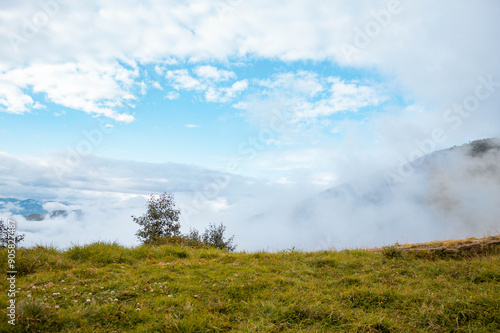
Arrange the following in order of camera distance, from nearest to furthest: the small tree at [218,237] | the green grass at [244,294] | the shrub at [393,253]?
the green grass at [244,294] < the shrub at [393,253] < the small tree at [218,237]

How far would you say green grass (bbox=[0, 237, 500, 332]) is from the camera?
5.70 metres

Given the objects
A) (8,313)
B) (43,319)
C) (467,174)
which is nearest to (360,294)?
(43,319)

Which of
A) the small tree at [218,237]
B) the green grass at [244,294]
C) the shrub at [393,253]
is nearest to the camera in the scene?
the green grass at [244,294]

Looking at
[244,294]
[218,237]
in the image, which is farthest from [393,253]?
[218,237]

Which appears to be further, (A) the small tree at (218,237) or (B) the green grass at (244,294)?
(A) the small tree at (218,237)

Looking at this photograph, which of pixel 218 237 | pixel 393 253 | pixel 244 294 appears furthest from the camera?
pixel 218 237

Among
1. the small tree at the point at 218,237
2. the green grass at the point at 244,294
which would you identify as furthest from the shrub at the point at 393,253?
the small tree at the point at 218,237

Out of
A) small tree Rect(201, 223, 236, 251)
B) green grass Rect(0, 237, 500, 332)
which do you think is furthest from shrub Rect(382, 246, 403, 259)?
small tree Rect(201, 223, 236, 251)

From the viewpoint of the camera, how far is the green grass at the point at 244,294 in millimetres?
5699

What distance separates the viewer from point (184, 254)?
1177 centimetres

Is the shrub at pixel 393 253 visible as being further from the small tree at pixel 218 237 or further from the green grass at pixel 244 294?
the small tree at pixel 218 237

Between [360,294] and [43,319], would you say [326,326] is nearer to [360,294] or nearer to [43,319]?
[360,294]

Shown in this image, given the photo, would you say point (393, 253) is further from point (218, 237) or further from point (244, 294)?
point (218, 237)

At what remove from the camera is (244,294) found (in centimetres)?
735
